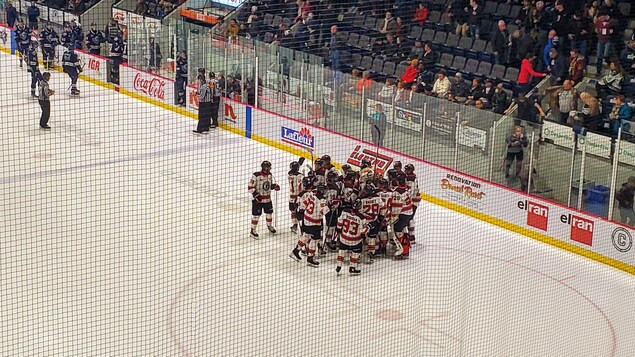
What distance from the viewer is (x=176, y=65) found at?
52.4ft

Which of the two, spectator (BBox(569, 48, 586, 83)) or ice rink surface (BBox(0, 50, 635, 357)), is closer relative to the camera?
ice rink surface (BBox(0, 50, 635, 357))

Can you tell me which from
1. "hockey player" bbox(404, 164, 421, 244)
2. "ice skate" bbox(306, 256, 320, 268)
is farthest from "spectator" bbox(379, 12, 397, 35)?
"ice skate" bbox(306, 256, 320, 268)

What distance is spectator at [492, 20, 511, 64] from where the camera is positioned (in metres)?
14.4

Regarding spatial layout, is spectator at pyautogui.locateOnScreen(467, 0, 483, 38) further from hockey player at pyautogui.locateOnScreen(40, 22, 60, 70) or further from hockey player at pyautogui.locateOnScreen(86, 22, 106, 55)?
hockey player at pyautogui.locateOnScreen(40, 22, 60, 70)

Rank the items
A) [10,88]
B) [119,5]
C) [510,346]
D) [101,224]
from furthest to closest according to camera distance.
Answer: [119,5], [10,88], [101,224], [510,346]

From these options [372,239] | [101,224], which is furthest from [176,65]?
[372,239]

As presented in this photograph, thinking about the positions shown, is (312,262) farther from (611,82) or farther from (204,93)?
(204,93)

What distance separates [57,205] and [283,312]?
3.82 m

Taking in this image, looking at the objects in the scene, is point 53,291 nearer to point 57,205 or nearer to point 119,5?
point 57,205

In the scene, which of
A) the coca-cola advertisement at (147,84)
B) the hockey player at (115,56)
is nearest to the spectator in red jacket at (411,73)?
the coca-cola advertisement at (147,84)

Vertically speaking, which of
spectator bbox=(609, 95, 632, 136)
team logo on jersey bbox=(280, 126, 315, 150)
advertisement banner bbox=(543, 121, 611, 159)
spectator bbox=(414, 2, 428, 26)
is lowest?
team logo on jersey bbox=(280, 126, 315, 150)

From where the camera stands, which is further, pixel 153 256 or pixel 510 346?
pixel 153 256

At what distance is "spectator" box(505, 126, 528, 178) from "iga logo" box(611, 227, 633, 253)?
1.34m

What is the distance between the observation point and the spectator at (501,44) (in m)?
14.4
